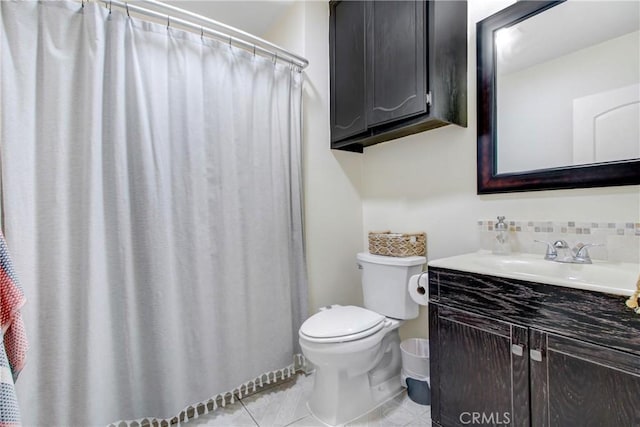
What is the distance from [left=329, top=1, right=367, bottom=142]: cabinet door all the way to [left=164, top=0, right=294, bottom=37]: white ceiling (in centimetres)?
37

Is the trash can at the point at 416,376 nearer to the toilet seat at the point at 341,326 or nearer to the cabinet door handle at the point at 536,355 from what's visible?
the toilet seat at the point at 341,326

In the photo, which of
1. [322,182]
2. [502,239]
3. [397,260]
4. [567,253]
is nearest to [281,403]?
[397,260]

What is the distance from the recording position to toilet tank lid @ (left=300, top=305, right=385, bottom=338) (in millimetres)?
1374

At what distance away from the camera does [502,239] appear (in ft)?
4.52

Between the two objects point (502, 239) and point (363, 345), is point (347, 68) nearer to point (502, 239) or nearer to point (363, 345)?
point (502, 239)

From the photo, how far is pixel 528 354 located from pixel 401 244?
0.79 meters

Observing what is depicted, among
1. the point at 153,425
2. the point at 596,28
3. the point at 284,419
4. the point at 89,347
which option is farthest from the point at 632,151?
the point at 153,425

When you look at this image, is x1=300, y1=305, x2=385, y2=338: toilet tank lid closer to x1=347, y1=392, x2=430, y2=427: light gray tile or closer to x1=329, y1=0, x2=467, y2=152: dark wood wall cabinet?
x1=347, y1=392, x2=430, y2=427: light gray tile

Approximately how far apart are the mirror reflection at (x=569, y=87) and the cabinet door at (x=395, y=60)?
0.40m

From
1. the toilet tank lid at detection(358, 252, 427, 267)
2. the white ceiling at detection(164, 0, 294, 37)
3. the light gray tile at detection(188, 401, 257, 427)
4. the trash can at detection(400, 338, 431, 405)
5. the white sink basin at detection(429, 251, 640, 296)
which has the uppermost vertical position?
the white ceiling at detection(164, 0, 294, 37)

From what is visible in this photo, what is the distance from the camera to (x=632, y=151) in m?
1.09

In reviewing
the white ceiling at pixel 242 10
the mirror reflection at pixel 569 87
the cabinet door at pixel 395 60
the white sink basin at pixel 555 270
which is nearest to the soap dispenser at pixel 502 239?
the white sink basin at pixel 555 270

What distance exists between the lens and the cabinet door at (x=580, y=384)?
2.50 ft

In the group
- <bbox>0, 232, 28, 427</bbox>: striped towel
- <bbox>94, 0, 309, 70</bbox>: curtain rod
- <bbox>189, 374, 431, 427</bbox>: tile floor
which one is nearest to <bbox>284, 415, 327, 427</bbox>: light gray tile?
<bbox>189, 374, 431, 427</bbox>: tile floor
